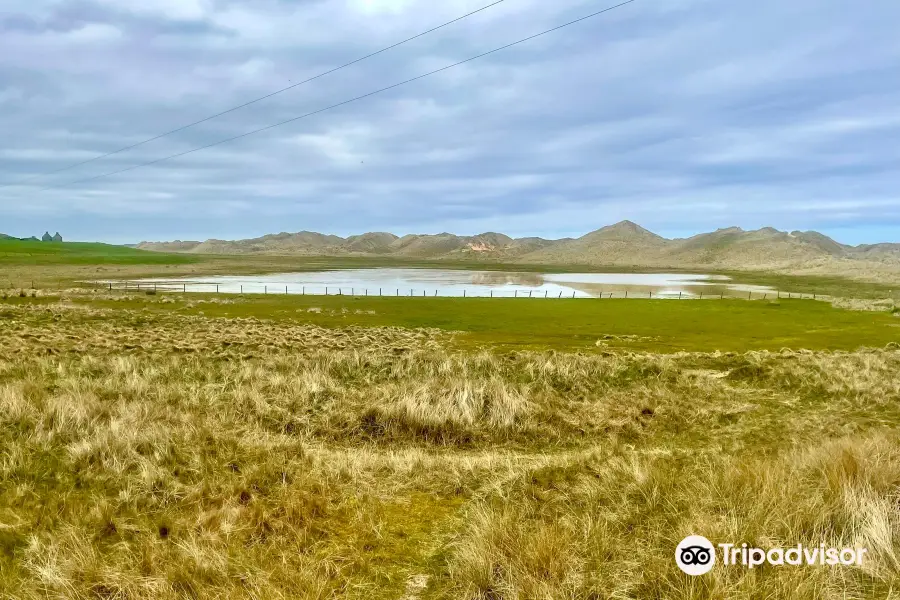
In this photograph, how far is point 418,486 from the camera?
7.78m

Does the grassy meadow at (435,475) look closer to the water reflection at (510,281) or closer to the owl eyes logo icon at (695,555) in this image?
the owl eyes logo icon at (695,555)

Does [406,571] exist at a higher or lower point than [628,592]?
lower

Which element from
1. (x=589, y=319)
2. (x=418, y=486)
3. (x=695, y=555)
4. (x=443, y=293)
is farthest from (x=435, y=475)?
(x=443, y=293)

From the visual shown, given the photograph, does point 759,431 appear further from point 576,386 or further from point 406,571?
point 406,571

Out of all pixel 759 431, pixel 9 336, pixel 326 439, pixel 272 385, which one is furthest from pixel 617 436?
pixel 9 336

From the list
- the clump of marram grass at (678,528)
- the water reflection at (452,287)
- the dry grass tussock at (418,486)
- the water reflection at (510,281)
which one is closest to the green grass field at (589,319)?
the water reflection at (452,287)

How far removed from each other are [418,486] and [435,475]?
0.41m

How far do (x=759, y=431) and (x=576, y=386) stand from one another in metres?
4.95

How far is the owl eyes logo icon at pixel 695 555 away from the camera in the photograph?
444 cm

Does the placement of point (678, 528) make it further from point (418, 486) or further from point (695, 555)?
point (418, 486)

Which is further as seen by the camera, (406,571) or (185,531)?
(185,531)

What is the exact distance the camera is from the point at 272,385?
13.8 metres

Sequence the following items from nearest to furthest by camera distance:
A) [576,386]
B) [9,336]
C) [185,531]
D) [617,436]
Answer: [185,531] → [617,436] → [576,386] → [9,336]

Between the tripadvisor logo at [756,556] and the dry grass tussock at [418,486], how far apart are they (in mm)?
108
